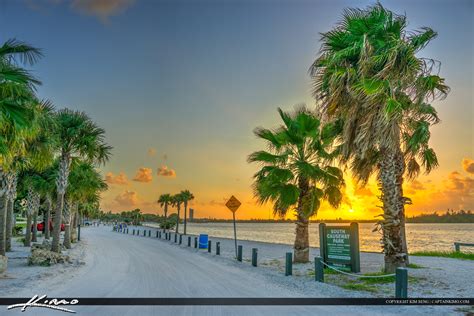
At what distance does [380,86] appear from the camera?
12094 mm

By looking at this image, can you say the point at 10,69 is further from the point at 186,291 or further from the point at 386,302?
the point at 386,302

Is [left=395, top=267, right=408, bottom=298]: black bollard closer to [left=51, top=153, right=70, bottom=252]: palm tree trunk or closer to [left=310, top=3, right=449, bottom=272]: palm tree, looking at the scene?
[left=310, top=3, right=449, bottom=272]: palm tree

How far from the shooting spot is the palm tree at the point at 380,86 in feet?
40.3

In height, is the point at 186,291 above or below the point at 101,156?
below

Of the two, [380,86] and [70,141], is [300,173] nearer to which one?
[380,86]

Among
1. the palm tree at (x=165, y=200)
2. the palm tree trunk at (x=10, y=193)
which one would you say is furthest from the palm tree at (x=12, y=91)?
the palm tree at (x=165, y=200)

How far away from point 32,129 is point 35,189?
15.8 meters

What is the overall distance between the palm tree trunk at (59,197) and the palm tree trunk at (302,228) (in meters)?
12.0

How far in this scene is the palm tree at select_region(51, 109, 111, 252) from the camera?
19016 mm

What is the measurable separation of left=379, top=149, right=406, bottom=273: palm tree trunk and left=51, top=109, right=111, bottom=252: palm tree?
14398 mm

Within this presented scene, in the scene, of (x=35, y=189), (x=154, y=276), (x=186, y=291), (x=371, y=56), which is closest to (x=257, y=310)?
(x=186, y=291)

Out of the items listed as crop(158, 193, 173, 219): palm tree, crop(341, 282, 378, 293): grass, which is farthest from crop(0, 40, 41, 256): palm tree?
crop(158, 193, 173, 219): palm tree

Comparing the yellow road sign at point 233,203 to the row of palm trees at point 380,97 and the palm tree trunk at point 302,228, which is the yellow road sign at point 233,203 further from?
the row of palm trees at point 380,97

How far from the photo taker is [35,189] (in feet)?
85.0
